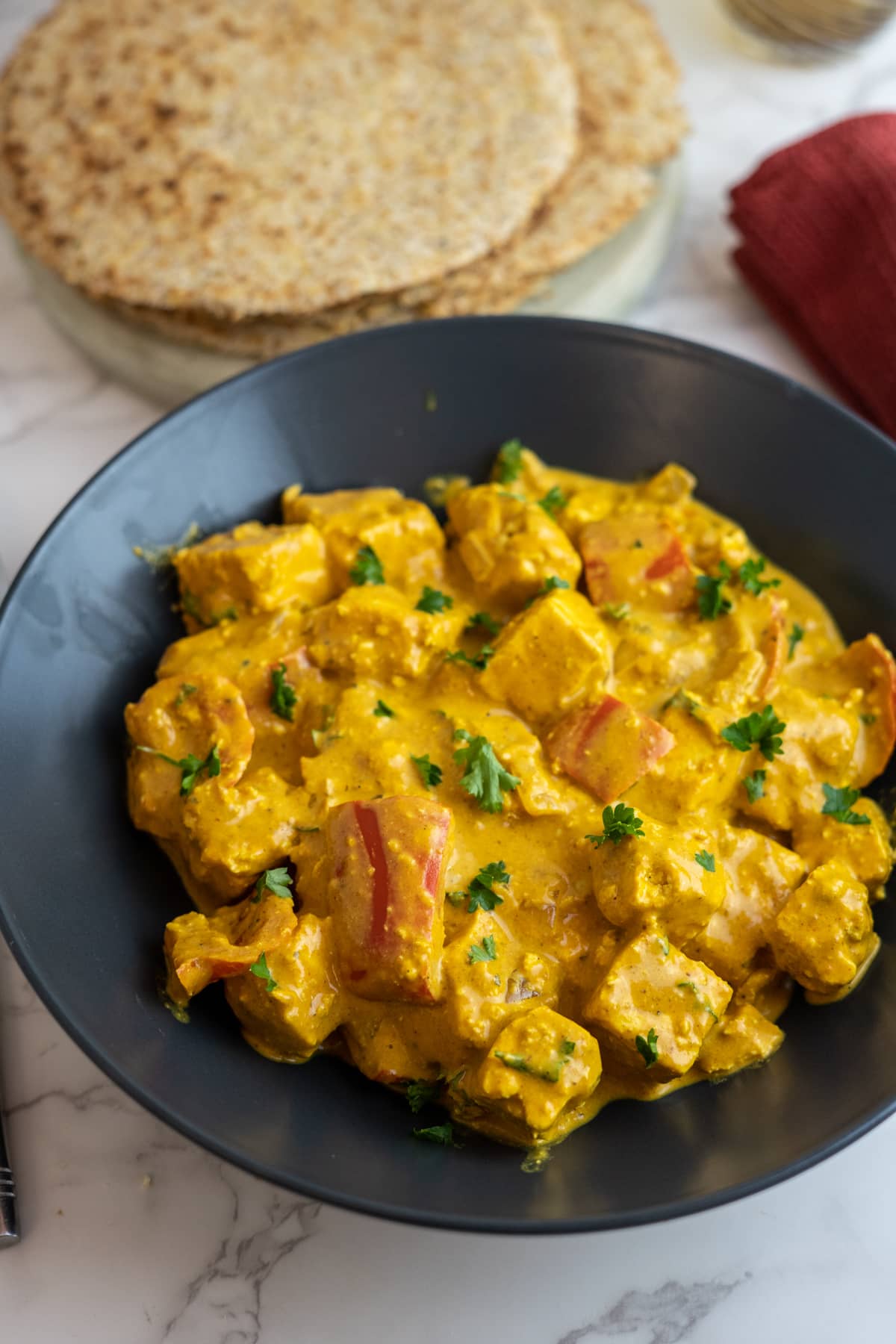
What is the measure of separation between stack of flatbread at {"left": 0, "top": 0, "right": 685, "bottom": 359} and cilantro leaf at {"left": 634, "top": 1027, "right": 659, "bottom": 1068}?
8.66 feet

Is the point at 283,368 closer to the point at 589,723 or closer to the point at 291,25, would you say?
the point at 589,723

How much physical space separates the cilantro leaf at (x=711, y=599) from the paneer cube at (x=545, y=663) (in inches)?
15.5

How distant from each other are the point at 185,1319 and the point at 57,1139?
57 cm

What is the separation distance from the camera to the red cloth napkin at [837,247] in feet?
15.1

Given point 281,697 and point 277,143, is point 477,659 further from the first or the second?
point 277,143

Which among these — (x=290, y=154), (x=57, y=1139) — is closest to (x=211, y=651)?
(x=57, y=1139)

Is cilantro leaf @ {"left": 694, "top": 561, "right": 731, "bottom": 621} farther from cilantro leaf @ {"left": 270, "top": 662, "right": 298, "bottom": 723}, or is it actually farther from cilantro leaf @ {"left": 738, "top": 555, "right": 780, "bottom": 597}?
cilantro leaf @ {"left": 270, "top": 662, "right": 298, "bottom": 723}

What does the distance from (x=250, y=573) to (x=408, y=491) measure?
739 mm

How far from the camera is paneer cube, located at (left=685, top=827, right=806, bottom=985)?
3166mm

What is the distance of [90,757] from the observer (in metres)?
3.38

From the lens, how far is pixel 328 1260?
321cm

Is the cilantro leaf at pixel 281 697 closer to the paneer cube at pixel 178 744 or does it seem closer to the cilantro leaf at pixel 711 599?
the paneer cube at pixel 178 744

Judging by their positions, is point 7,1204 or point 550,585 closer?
point 7,1204

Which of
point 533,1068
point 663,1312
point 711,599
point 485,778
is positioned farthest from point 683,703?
point 663,1312
